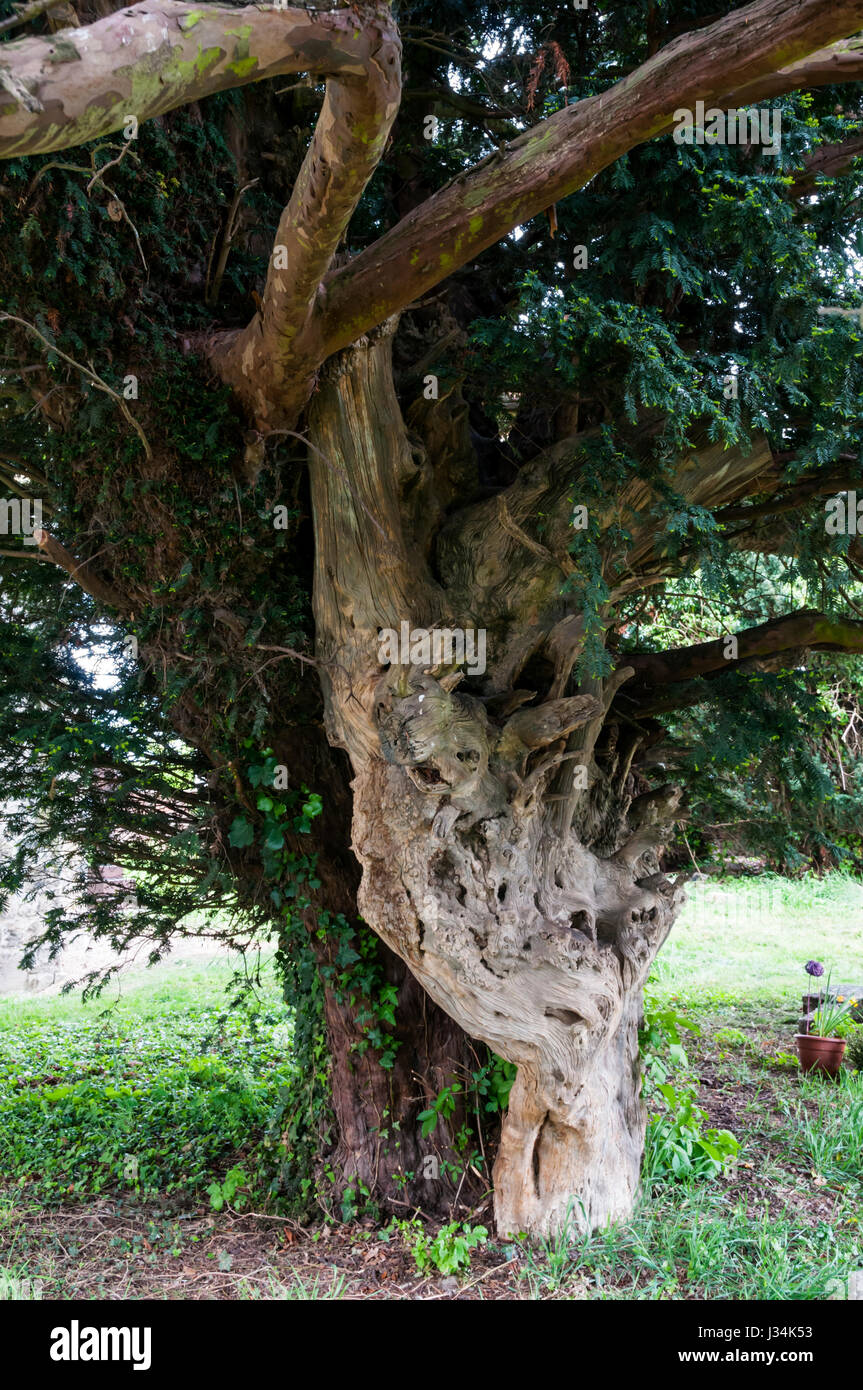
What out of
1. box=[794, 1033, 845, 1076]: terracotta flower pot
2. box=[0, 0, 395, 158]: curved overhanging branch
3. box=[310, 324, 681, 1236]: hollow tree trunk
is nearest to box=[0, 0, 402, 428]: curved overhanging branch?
box=[0, 0, 395, 158]: curved overhanging branch

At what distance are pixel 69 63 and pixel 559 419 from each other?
9.58ft

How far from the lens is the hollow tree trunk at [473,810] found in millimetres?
3992

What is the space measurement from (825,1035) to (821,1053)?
1.13 ft

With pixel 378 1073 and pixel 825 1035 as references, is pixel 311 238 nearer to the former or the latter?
pixel 378 1073

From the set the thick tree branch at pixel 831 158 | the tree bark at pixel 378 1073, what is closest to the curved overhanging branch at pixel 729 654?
the tree bark at pixel 378 1073

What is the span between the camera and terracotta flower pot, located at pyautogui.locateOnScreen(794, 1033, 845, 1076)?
658cm

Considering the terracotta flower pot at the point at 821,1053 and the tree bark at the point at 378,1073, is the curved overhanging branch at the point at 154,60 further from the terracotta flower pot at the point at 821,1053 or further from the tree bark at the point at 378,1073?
the terracotta flower pot at the point at 821,1053

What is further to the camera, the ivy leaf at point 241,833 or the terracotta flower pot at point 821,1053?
the terracotta flower pot at point 821,1053

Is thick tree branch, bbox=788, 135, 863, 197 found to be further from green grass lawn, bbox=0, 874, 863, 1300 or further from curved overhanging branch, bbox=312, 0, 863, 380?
green grass lawn, bbox=0, 874, 863, 1300

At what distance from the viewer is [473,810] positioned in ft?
13.5

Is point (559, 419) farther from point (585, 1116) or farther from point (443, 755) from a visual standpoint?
point (585, 1116)

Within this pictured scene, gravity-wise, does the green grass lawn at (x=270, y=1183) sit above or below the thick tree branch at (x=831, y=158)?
below

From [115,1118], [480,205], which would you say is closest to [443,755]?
[480,205]

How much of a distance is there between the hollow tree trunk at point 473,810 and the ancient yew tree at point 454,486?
0.06 ft
